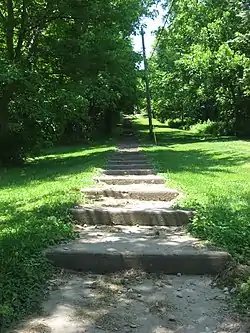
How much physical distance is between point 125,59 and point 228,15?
48.7ft

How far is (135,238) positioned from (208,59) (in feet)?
78.2

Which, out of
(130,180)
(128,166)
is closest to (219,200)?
(130,180)

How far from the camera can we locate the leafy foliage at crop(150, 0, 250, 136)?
26516 millimetres

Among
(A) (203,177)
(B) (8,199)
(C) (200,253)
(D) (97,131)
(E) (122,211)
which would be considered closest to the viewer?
(C) (200,253)

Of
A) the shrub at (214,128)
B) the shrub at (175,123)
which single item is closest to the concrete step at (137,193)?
the shrub at (214,128)

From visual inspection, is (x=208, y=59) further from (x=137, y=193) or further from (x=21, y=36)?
(x=137, y=193)

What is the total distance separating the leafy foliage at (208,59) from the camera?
26516 mm

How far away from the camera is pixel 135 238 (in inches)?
203

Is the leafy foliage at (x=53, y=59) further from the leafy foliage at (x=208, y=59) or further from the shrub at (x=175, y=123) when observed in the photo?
the shrub at (x=175, y=123)

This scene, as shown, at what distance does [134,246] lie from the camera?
15.6ft

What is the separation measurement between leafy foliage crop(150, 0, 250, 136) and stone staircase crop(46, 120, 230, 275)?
1756cm

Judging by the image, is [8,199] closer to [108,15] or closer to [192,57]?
[108,15]

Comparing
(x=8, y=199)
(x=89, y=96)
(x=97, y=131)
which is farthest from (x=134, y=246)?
Result: (x=97, y=131)

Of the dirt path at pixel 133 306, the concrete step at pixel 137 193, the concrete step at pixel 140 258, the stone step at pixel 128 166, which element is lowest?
the dirt path at pixel 133 306
